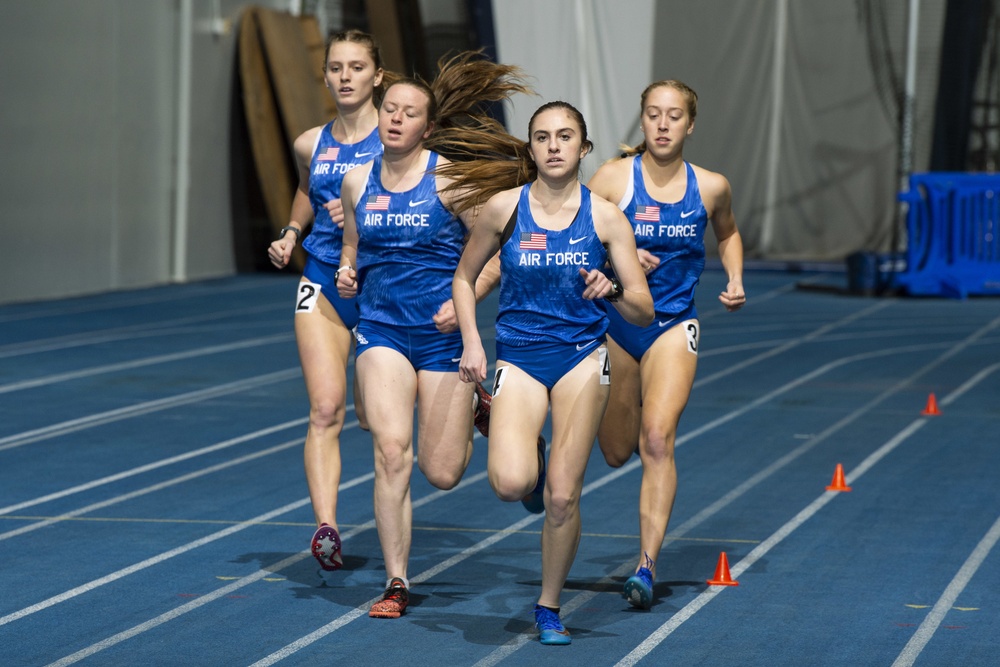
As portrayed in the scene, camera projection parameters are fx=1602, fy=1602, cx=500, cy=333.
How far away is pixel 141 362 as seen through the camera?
43.6 feet

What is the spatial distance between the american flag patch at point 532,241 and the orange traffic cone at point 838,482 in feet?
11.0

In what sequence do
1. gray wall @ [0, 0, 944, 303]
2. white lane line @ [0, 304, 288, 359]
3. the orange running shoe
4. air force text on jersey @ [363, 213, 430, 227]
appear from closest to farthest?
the orange running shoe < air force text on jersey @ [363, 213, 430, 227] < white lane line @ [0, 304, 288, 359] < gray wall @ [0, 0, 944, 303]

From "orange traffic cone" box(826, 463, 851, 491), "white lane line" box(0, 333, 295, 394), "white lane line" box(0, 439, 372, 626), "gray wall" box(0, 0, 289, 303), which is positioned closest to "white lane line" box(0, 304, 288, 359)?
"white lane line" box(0, 333, 295, 394)

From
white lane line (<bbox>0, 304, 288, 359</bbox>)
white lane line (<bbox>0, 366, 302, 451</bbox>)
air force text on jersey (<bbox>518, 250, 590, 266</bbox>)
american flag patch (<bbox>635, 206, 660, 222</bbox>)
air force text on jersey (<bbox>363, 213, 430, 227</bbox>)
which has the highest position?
american flag patch (<bbox>635, 206, 660, 222</bbox>)

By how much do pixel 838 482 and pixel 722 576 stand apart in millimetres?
2175

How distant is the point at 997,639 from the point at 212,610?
8.95ft

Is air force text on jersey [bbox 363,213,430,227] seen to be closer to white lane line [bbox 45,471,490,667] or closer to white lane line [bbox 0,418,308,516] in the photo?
white lane line [bbox 45,471,490,667]

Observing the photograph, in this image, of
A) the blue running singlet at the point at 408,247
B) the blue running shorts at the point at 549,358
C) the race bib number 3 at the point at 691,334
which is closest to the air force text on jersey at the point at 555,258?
the blue running shorts at the point at 549,358

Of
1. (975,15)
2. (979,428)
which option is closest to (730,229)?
(979,428)

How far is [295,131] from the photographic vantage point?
22812 mm

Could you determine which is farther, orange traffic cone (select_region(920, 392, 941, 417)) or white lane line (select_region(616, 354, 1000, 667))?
orange traffic cone (select_region(920, 392, 941, 417))

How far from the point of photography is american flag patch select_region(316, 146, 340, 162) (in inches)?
259

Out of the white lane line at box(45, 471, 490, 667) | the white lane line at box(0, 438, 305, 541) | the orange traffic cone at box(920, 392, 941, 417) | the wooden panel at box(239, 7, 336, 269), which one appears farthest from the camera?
the wooden panel at box(239, 7, 336, 269)

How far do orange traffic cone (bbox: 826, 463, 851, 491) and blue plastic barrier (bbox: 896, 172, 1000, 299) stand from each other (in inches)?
533
